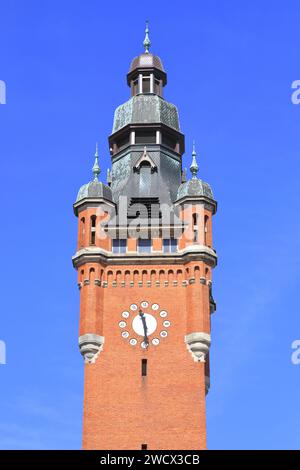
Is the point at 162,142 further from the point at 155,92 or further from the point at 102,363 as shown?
the point at 102,363

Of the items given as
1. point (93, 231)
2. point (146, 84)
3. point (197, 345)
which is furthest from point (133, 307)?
point (146, 84)

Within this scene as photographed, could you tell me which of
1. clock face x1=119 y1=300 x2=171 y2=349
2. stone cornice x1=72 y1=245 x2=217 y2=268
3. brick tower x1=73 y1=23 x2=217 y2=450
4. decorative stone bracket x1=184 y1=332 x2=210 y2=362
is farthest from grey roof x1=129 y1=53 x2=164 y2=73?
decorative stone bracket x1=184 y1=332 x2=210 y2=362

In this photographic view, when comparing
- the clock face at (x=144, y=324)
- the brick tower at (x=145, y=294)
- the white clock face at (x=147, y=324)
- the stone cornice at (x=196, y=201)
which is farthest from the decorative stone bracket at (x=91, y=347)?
the stone cornice at (x=196, y=201)

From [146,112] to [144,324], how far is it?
43.0ft

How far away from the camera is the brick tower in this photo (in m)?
55.6

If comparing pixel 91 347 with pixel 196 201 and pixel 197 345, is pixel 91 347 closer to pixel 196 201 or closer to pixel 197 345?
pixel 197 345

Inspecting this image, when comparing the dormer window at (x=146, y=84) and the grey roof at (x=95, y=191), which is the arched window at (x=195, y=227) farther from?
the dormer window at (x=146, y=84)

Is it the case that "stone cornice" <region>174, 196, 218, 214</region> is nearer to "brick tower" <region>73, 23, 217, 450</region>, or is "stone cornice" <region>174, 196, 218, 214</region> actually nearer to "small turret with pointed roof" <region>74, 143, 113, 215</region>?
"brick tower" <region>73, 23, 217, 450</region>

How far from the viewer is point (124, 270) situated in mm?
59438

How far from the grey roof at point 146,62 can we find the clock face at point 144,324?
1504 centimetres

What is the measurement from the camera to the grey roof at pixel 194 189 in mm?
61250

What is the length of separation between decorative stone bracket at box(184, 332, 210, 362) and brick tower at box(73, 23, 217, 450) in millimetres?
45

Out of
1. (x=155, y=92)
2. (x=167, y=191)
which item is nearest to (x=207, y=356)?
(x=167, y=191)

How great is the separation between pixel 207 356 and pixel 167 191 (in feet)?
27.5
